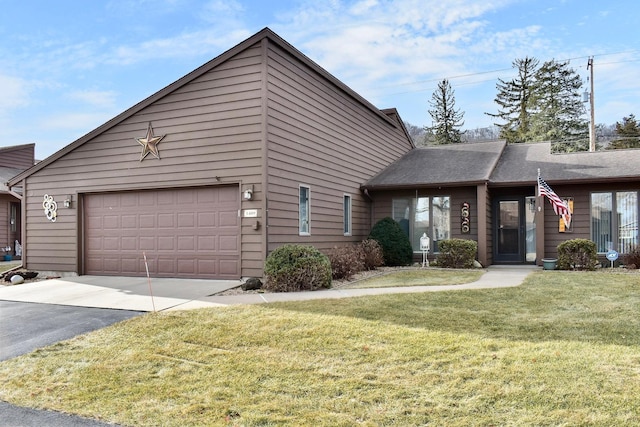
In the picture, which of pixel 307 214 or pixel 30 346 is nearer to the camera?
pixel 30 346

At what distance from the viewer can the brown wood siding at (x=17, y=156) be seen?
23.5 meters

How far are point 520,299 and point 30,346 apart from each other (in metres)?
6.80

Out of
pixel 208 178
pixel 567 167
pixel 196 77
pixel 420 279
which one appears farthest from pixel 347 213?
pixel 567 167

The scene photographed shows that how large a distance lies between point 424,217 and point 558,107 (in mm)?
25556

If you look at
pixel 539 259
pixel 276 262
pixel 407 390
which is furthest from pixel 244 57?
pixel 539 259

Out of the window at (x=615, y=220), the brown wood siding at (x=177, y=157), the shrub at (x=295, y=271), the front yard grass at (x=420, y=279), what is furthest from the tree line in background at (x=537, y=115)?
the shrub at (x=295, y=271)

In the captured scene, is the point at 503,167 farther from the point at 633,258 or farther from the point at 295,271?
the point at 295,271

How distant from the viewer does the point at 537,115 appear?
34750 mm

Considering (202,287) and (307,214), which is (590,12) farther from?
(202,287)

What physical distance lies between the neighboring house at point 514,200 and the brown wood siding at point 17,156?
1967cm

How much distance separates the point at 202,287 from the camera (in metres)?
9.06

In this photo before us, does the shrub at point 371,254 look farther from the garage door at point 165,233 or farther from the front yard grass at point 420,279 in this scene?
the garage door at point 165,233

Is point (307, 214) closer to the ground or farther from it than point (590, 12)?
closer to the ground

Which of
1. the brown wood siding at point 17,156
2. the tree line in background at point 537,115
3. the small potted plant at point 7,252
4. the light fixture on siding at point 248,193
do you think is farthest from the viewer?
the tree line in background at point 537,115
